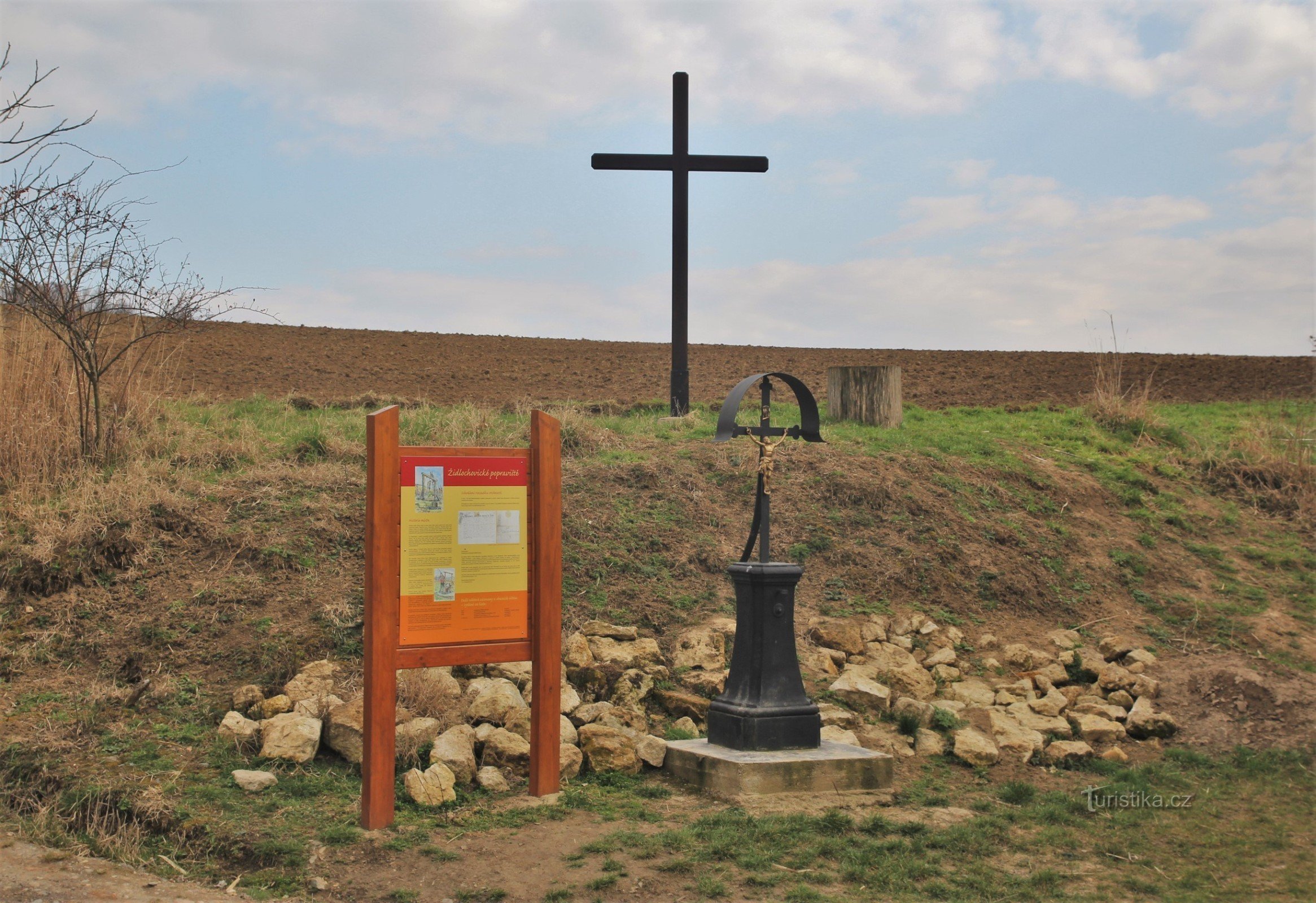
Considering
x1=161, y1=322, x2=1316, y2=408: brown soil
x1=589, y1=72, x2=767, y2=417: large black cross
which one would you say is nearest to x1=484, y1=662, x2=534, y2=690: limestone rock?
x1=589, y1=72, x2=767, y2=417: large black cross

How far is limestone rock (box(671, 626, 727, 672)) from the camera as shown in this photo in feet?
25.7

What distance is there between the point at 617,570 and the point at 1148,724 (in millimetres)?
4161

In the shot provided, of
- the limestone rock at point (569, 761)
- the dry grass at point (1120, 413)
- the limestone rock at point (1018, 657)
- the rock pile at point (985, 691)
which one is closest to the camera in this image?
the limestone rock at point (569, 761)

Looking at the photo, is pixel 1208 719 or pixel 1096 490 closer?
pixel 1208 719

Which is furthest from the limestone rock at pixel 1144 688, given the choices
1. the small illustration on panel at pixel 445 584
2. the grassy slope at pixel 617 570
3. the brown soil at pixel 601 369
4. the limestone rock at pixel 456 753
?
the brown soil at pixel 601 369

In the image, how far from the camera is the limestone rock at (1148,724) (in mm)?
7637

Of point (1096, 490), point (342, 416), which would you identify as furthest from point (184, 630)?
point (1096, 490)

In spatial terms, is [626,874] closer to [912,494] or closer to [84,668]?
[84,668]

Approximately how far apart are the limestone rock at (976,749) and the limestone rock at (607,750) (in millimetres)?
2115

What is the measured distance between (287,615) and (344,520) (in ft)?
4.49

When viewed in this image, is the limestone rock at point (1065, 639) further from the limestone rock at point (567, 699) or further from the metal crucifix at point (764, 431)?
the limestone rock at point (567, 699)

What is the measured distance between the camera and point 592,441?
11.5 meters

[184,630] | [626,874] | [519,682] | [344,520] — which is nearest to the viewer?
[626,874]

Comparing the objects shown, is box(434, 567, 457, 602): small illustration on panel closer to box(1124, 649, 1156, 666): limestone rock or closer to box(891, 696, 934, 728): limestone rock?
box(891, 696, 934, 728): limestone rock
